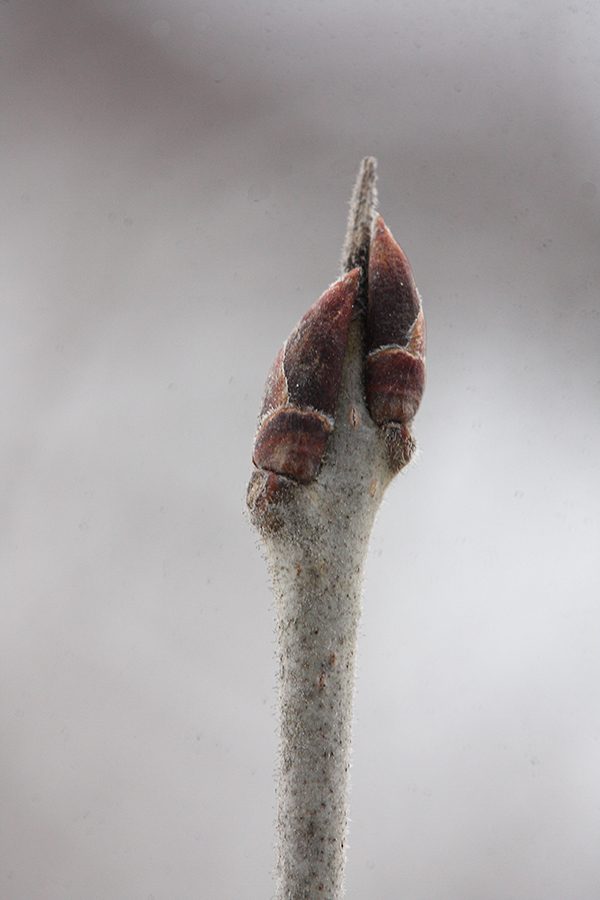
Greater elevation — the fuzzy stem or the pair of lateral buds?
the pair of lateral buds

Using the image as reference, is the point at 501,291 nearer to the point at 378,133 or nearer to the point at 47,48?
the point at 378,133

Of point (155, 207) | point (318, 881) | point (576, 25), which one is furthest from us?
point (155, 207)

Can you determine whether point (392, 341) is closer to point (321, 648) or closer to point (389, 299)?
point (389, 299)

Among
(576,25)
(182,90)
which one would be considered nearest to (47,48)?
(182,90)

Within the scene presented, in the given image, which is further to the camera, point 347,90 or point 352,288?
point 347,90

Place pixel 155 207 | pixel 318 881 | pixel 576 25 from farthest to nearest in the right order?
pixel 155 207, pixel 576 25, pixel 318 881

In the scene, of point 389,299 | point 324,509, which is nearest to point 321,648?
point 324,509

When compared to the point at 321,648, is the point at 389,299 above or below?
above

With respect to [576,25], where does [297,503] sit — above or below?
below
